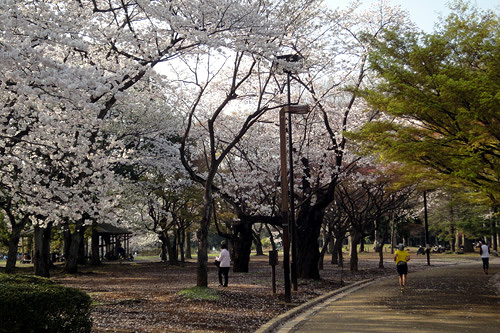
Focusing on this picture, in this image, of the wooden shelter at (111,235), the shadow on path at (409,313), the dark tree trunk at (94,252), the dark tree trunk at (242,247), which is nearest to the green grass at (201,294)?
the shadow on path at (409,313)

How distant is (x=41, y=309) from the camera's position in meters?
6.55

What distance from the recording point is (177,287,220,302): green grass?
567 inches

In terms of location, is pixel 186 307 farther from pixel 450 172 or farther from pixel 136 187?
pixel 136 187

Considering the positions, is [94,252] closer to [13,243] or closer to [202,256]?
[13,243]

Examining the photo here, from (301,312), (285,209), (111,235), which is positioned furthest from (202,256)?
(111,235)

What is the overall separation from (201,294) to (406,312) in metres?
5.77

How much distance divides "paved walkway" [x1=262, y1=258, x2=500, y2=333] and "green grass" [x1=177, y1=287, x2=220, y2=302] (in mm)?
2838

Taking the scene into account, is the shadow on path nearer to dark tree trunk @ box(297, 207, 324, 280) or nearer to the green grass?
the green grass

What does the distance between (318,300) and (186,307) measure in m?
4.51

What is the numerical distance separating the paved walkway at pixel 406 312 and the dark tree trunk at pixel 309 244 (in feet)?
14.3

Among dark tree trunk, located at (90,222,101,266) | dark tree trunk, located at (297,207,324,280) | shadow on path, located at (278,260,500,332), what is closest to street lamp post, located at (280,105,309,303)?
shadow on path, located at (278,260,500,332)

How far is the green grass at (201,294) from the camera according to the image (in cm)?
1441

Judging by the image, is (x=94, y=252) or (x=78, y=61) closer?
(x=78, y=61)

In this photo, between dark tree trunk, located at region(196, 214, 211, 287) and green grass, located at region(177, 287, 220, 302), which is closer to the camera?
green grass, located at region(177, 287, 220, 302)
